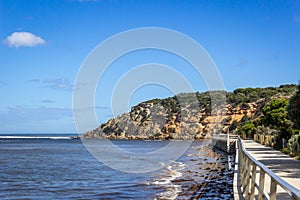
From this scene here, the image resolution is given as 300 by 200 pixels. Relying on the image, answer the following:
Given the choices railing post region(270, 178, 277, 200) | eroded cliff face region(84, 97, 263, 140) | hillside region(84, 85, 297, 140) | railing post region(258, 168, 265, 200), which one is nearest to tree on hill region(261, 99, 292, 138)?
railing post region(258, 168, 265, 200)

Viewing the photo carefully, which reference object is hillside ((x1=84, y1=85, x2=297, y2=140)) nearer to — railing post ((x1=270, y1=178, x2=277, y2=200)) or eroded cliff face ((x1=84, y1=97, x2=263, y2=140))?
eroded cliff face ((x1=84, y1=97, x2=263, y2=140))

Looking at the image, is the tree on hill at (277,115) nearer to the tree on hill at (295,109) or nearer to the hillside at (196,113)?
the tree on hill at (295,109)

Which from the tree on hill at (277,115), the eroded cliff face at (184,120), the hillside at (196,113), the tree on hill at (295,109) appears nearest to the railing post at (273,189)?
the tree on hill at (295,109)

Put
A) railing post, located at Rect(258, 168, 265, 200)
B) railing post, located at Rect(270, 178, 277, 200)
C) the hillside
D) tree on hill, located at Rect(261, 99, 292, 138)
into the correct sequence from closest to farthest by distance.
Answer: railing post, located at Rect(270, 178, 277, 200) < railing post, located at Rect(258, 168, 265, 200) < tree on hill, located at Rect(261, 99, 292, 138) < the hillside

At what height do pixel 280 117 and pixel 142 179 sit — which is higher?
pixel 280 117

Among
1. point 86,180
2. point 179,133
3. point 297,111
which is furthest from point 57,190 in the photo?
point 179,133

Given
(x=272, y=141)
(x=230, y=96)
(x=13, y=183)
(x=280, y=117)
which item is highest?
(x=230, y=96)

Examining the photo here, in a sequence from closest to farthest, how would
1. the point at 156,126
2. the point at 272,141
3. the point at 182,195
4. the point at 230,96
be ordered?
the point at 182,195, the point at 272,141, the point at 230,96, the point at 156,126

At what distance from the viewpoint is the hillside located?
9927cm

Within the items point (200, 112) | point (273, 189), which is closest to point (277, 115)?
point (273, 189)

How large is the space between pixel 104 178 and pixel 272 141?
54.4 ft

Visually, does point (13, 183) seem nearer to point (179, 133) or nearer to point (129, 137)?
point (179, 133)

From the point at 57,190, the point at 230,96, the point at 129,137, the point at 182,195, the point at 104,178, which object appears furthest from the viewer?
the point at 129,137

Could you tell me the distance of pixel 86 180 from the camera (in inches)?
887
